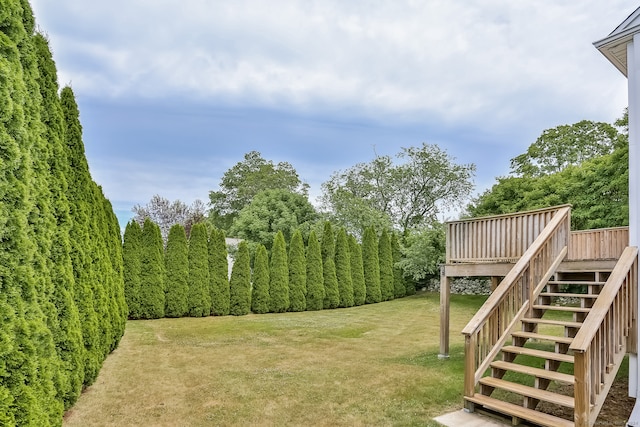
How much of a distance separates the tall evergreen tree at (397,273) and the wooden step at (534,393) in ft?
43.2

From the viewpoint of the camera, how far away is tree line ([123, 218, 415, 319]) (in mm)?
11570

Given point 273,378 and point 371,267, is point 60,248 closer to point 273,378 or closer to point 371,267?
point 273,378

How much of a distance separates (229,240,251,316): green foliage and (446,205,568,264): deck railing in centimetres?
805

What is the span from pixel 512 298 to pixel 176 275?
987cm

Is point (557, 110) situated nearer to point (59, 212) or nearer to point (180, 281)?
point (180, 281)

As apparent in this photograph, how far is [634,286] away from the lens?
14.4 ft

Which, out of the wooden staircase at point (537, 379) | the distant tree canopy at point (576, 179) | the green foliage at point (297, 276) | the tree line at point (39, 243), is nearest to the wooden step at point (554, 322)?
the wooden staircase at point (537, 379)

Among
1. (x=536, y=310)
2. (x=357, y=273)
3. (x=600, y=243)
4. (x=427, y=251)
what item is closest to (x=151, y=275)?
(x=357, y=273)

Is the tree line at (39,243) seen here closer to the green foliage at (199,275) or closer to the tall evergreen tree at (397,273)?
the green foliage at (199,275)

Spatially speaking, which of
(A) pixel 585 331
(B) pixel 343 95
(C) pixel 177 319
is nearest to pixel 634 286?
(A) pixel 585 331

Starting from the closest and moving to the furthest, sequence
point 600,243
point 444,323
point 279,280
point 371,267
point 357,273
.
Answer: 1. point 444,323
2. point 600,243
3. point 279,280
4. point 357,273
5. point 371,267

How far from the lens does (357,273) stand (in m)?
16.3

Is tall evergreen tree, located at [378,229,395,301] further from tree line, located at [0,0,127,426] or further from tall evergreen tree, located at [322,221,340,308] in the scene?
tree line, located at [0,0,127,426]

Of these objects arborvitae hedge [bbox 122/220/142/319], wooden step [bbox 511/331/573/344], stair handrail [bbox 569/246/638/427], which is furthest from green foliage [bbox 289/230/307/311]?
stair handrail [bbox 569/246/638/427]
